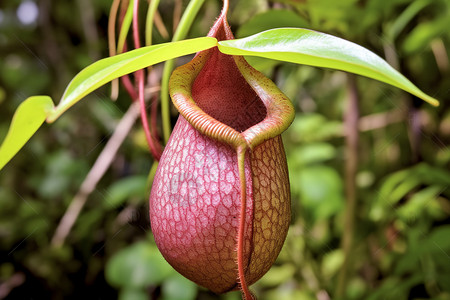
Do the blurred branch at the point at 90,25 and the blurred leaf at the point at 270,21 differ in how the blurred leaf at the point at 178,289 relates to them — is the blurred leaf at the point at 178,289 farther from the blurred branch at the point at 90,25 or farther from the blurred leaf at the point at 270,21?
the blurred branch at the point at 90,25

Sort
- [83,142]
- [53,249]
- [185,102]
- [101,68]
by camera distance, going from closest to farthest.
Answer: [101,68], [185,102], [53,249], [83,142]

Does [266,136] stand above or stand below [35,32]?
above

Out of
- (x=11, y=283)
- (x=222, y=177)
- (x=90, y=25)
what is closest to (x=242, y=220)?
(x=222, y=177)

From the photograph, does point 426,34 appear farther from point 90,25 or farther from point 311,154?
point 90,25

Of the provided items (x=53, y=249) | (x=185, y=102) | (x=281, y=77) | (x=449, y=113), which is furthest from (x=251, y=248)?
(x=53, y=249)

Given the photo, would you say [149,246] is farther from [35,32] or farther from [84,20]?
[35,32]

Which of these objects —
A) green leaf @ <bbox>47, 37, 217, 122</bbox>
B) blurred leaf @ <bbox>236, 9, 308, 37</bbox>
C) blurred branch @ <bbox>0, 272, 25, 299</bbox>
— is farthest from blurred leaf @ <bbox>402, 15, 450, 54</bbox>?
blurred branch @ <bbox>0, 272, 25, 299</bbox>
